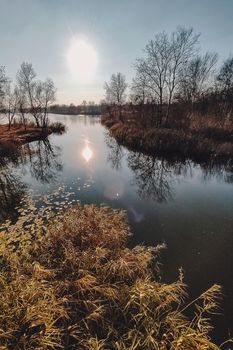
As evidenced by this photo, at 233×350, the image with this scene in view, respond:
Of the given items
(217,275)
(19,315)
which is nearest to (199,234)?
(217,275)

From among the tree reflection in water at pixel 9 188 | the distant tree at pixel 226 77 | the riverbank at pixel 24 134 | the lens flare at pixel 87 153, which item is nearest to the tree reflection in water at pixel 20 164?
the tree reflection in water at pixel 9 188

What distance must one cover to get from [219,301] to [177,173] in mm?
11224

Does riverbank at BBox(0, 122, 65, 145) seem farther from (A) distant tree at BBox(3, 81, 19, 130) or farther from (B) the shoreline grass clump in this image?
(B) the shoreline grass clump

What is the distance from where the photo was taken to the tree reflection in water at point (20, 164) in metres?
11.7

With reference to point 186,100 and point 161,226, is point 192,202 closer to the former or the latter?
point 161,226

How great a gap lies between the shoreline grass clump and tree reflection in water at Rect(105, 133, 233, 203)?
6305mm

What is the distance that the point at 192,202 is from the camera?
454 inches

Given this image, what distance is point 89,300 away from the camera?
4.75 meters

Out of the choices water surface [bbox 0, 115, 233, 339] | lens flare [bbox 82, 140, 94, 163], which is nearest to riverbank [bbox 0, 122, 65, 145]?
water surface [bbox 0, 115, 233, 339]

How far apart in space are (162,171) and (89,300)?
1324cm

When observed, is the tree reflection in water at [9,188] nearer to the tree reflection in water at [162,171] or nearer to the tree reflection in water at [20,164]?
the tree reflection in water at [20,164]

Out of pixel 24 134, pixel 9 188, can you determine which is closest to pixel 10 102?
pixel 24 134

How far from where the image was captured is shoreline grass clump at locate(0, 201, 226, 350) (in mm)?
3729

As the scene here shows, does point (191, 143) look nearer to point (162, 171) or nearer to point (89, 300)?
point (162, 171)
